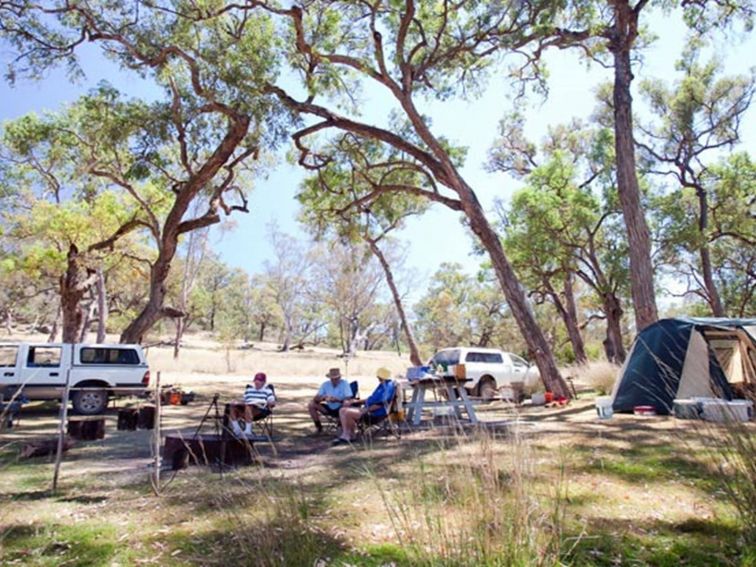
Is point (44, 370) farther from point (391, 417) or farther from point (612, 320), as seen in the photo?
point (612, 320)

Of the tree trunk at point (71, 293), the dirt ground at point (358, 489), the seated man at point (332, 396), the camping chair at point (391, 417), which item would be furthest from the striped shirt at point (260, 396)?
the tree trunk at point (71, 293)

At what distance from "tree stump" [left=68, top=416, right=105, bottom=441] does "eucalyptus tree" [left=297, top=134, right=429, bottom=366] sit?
30.7ft

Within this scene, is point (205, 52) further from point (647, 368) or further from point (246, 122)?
point (647, 368)

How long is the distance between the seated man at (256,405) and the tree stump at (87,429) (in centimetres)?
233

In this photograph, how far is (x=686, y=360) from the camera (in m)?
8.88

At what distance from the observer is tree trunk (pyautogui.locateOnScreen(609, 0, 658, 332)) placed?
10.8 metres

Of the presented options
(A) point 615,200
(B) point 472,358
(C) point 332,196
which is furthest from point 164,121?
(A) point 615,200

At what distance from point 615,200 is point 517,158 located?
5.09 m

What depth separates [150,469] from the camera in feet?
19.9

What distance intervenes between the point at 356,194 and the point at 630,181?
341 inches

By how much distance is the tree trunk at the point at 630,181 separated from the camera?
35.4ft

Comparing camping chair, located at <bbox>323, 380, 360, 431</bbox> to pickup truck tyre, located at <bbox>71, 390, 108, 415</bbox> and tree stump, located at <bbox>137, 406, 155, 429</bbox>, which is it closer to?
tree stump, located at <bbox>137, 406, 155, 429</bbox>

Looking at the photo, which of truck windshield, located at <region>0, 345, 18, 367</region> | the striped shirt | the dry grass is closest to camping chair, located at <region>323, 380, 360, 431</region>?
the striped shirt

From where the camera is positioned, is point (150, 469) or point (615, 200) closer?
point (150, 469)
